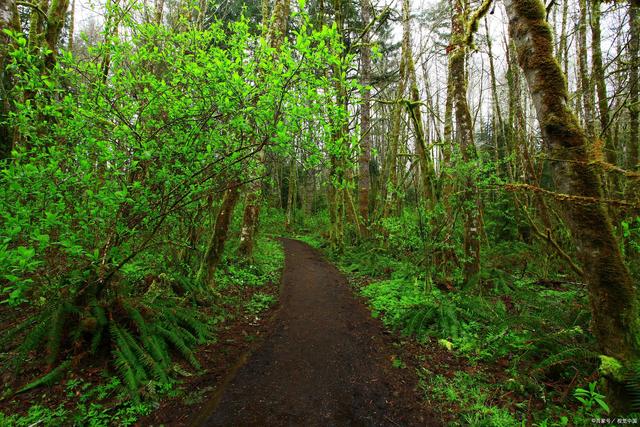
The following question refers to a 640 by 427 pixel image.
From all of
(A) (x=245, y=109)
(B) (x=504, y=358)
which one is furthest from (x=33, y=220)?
(B) (x=504, y=358)

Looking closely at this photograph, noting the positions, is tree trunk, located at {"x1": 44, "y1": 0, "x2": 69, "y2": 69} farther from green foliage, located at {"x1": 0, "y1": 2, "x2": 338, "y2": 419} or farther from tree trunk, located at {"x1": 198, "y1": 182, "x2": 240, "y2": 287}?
tree trunk, located at {"x1": 198, "y1": 182, "x2": 240, "y2": 287}

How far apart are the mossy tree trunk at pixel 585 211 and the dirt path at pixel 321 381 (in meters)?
1.91

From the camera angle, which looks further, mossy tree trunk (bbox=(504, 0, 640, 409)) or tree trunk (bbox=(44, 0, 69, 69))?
tree trunk (bbox=(44, 0, 69, 69))

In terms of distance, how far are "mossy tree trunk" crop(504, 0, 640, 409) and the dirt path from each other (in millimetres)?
1914

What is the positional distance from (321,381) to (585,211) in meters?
3.47

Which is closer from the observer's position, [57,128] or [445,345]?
[57,128]

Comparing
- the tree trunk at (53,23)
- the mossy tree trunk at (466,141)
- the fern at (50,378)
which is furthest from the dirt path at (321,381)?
the tree trunk at (53,23)

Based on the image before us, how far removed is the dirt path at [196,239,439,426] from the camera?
124 inches

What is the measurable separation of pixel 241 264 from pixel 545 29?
28.5 ft

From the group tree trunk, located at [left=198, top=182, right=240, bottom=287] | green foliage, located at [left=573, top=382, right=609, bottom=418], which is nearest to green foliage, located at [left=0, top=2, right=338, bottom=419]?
tree trunk, located at [left=198, top=182, right=240, bottom=287]

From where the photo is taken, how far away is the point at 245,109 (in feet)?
11.7

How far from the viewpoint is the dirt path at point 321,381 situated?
3.15m

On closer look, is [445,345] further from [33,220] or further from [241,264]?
[241,264]

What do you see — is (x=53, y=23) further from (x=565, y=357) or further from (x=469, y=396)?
(x=565, y=357)
